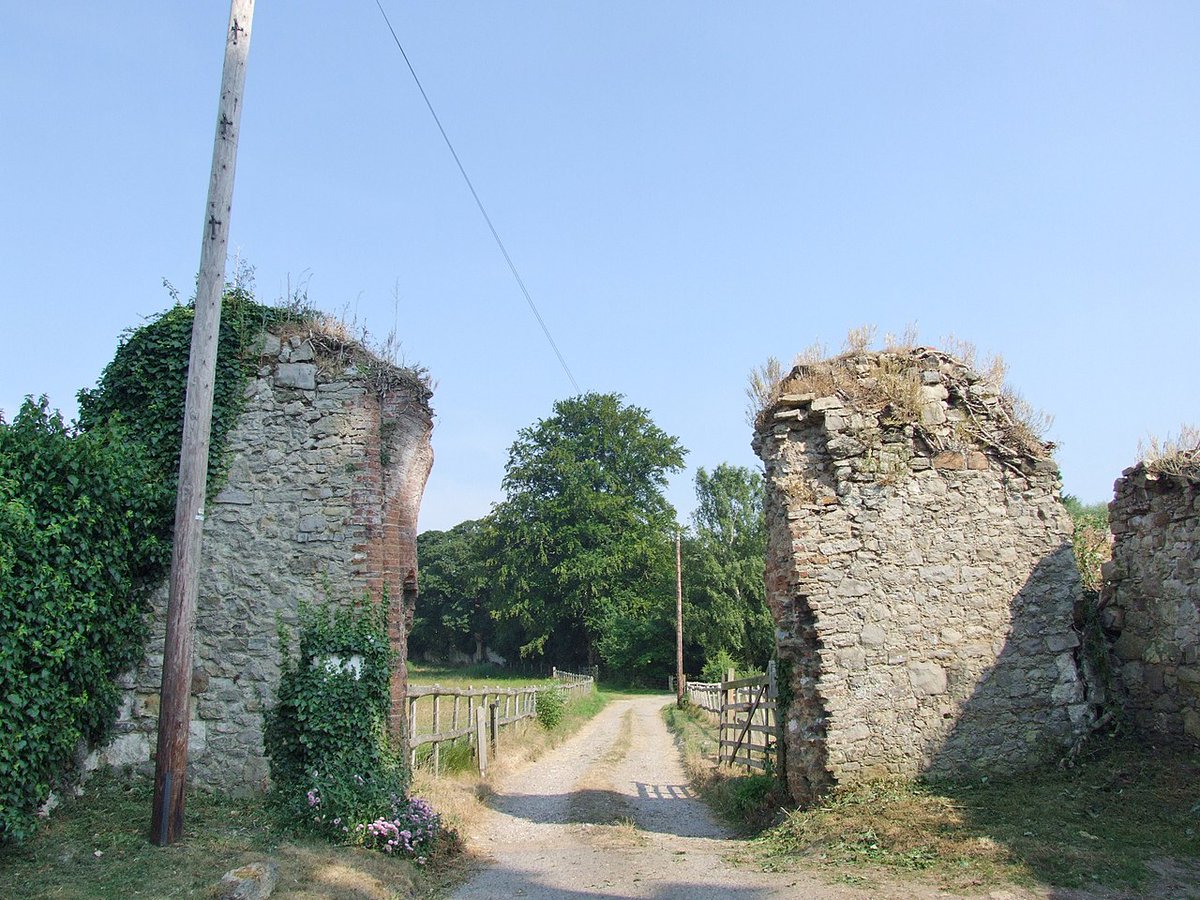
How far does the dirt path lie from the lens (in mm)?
6984

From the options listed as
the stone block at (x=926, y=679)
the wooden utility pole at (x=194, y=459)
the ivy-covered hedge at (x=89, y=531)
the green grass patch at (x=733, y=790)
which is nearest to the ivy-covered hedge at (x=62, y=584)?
the ivy-covered hedge at (x=89, y=531)

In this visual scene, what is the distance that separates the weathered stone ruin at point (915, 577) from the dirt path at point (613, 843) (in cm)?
181

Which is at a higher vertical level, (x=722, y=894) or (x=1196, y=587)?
(x=1196, y=587)

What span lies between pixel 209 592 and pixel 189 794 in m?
2.01

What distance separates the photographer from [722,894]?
672 centimetres

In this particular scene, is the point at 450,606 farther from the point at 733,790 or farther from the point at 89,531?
the point at 89,531

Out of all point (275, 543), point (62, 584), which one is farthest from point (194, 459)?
point (275, 543)

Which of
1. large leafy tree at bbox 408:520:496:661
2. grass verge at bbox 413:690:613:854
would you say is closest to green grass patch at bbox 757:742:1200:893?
grass verge at bbox 413:690:613:854

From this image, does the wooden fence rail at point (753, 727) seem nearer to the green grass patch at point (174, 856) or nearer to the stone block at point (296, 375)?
the green grass patch at point (174, 856)

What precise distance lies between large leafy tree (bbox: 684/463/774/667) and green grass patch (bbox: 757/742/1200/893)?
98.6 feet

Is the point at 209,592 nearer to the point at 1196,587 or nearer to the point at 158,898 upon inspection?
the point at 158,898

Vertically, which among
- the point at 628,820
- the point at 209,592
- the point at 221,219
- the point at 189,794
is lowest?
the point at 628,820

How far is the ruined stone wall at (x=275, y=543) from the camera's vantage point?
853cm

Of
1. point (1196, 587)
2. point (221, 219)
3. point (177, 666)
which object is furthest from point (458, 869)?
point (1196, 587)
